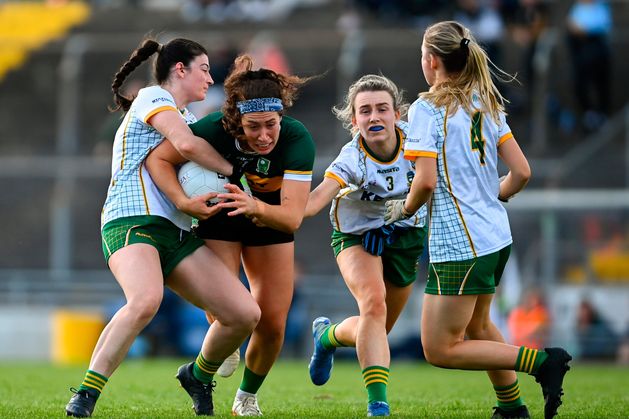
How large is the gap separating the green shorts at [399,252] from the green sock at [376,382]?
760mm

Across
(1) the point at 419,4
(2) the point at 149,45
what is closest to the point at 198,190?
(2) the point at 149,45

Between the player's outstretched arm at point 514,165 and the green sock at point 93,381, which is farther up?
the player's outstretched arm at point 514,165

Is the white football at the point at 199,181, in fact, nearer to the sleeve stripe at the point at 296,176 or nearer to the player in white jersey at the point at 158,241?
the player in white jersey at the point at 158,241

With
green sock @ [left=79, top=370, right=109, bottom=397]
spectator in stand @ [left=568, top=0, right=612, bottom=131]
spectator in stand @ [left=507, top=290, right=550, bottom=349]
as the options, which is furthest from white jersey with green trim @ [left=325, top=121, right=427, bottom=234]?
spectator in stand @ [left=568, top=0, right=612, bottom=131]

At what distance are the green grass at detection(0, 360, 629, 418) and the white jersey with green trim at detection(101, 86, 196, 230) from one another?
1118mm

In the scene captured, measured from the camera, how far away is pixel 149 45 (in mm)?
6629

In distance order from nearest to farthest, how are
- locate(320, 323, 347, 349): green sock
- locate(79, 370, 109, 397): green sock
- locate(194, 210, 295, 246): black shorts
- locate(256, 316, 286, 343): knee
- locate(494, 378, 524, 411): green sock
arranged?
locate(79, 370, 109, 397): green sock < locate(494, 378, 524, 411): green sock < locate(194, 210, 295, 246): black shorts < locate(256, 316, 286, 343): knee < locate(320, 323, 347, 349): green sock

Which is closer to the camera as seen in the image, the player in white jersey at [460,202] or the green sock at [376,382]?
the player in white jersey at [460,202]

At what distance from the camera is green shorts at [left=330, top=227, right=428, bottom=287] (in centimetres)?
702

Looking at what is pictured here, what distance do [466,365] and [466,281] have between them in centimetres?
45

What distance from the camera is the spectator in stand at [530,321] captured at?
15109 mm

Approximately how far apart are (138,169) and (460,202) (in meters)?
1.74

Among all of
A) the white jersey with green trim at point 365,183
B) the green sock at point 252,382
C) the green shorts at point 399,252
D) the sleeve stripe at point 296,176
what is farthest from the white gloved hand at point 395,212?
the green sock at point 252,382

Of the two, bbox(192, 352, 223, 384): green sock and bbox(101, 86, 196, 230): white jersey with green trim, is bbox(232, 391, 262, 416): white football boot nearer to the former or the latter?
bbox(192, 352, 223, 384): green sock
